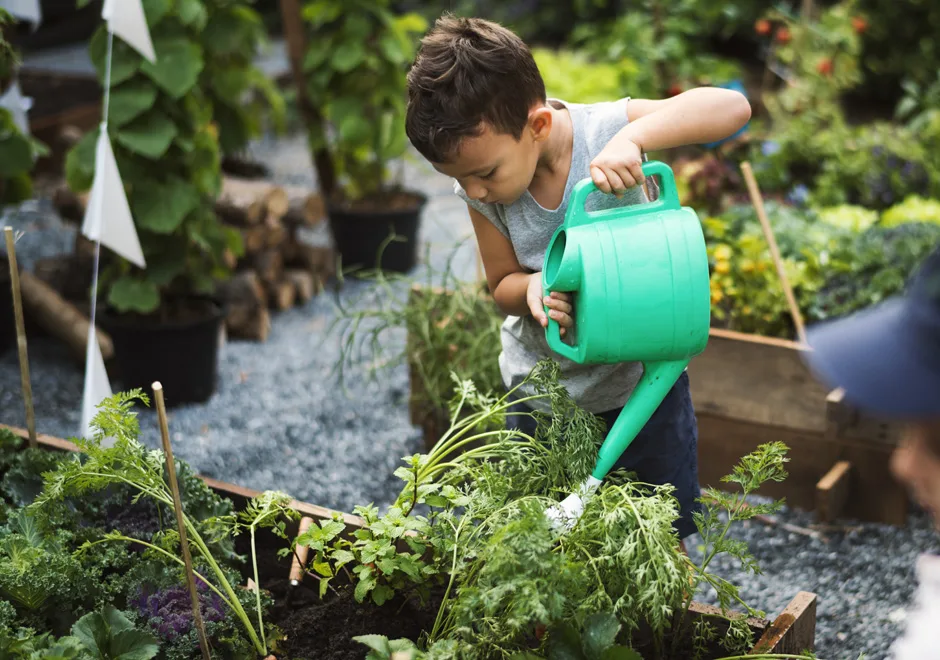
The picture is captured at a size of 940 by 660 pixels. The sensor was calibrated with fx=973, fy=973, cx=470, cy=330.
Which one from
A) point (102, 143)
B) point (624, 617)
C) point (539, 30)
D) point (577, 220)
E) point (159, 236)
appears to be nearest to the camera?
point (624, 617)

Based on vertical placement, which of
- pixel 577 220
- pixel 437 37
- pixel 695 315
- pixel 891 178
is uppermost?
pixel 437 37

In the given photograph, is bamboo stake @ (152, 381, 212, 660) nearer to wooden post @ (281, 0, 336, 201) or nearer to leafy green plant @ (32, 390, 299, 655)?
leafy green plant @ (32, 390, 299, 655)

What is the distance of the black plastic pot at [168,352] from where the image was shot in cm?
329

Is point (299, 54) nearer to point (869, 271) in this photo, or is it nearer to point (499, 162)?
point (869, 271)

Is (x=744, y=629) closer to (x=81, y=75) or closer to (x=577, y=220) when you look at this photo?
(x=577, y=220)

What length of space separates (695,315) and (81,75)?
638cm

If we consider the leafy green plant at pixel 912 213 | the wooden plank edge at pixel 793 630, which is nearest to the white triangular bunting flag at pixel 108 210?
the wooden plank edge at pixel 793 630

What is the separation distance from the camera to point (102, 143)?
2.46 metres

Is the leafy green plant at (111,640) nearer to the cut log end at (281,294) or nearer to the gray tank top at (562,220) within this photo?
the gray tank top at (562,220)

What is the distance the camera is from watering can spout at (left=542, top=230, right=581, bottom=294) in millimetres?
1500

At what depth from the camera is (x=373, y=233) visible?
14.6 feet

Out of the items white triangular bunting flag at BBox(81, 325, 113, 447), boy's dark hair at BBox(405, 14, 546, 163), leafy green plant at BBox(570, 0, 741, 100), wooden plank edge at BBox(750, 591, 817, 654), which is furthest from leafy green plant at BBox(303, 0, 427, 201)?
wooden plank edge at BBox(750, 591, 817, 654)

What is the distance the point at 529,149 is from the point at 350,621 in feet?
3.01

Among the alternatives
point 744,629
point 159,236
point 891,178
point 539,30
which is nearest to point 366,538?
point 744,629
